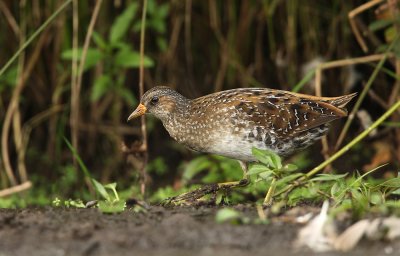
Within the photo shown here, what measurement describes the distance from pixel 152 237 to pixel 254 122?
5.92 feet

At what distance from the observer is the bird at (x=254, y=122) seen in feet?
16.3

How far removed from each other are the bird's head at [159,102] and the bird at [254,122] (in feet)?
0.63

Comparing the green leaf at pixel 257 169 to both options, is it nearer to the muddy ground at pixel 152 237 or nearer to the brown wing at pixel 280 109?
the muddy ground at pixel 152 237

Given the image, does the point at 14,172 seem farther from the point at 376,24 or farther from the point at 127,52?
the point at 376,24

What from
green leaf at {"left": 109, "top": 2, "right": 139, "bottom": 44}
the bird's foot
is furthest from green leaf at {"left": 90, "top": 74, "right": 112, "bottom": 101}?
the bird's foot

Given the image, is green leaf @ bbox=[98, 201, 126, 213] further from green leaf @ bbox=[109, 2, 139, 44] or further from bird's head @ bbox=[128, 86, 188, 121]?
green leaf @ bbox=[109, 2, 139, 44]

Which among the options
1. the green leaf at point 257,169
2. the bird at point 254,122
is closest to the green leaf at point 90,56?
the bird at point 254,122

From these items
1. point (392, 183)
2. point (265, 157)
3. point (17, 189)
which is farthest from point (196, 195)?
point (17, 189)

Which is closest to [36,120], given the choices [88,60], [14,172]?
[14,172]

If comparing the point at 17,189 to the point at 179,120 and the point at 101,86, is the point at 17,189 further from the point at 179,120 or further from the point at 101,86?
the point at 179,120

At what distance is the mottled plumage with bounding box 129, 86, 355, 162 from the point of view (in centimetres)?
498

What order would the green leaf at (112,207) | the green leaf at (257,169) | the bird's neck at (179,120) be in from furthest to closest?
the bird's neck at (179,120)
the green leaf at (257,169)
the green leaf at (112,207)

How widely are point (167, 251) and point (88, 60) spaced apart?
3.54 metres

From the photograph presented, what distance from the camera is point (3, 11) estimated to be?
23.2 feet
